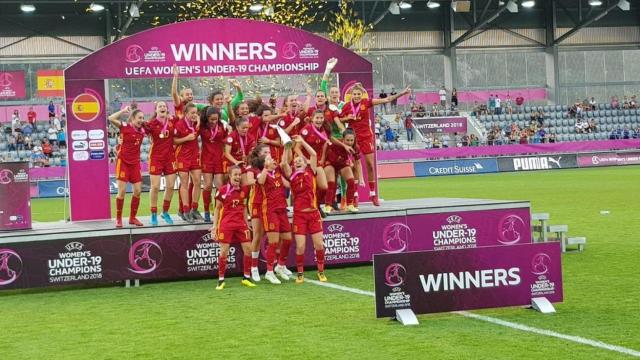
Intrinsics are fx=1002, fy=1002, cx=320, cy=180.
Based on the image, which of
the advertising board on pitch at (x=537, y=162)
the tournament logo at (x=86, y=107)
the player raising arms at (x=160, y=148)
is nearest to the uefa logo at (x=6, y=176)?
the tournament logo at (x=86, y=107)

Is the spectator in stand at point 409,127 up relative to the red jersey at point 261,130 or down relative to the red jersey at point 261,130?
up

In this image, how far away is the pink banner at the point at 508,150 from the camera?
47688 mm

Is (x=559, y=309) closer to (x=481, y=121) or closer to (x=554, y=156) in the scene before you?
(x=554, y=156)

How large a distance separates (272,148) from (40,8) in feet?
121

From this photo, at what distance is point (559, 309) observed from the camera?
10.8 meters

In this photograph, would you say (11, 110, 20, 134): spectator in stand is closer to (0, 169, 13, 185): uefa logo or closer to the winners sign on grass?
(0, 169, 13, 185): uefa logo

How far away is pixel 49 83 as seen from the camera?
162 ft

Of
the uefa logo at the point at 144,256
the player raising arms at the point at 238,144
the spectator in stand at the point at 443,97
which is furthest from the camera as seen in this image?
the spectator in stand at the point at 443,97

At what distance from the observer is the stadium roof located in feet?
161

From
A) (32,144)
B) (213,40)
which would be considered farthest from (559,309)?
(32,144)

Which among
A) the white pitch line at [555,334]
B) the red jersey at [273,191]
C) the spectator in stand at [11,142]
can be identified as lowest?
the white pitch line at [555,334]

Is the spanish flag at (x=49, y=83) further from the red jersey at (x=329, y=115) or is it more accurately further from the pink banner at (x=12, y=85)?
the red jersey at (x=329, y=115)

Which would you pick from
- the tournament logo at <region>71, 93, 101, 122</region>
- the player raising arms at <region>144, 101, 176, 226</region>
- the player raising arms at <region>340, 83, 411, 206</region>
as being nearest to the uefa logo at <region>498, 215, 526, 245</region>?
the player raising arms at <region>340, 83, 411, 206</region>

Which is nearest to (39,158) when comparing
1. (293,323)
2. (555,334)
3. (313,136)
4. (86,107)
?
(86,107)
